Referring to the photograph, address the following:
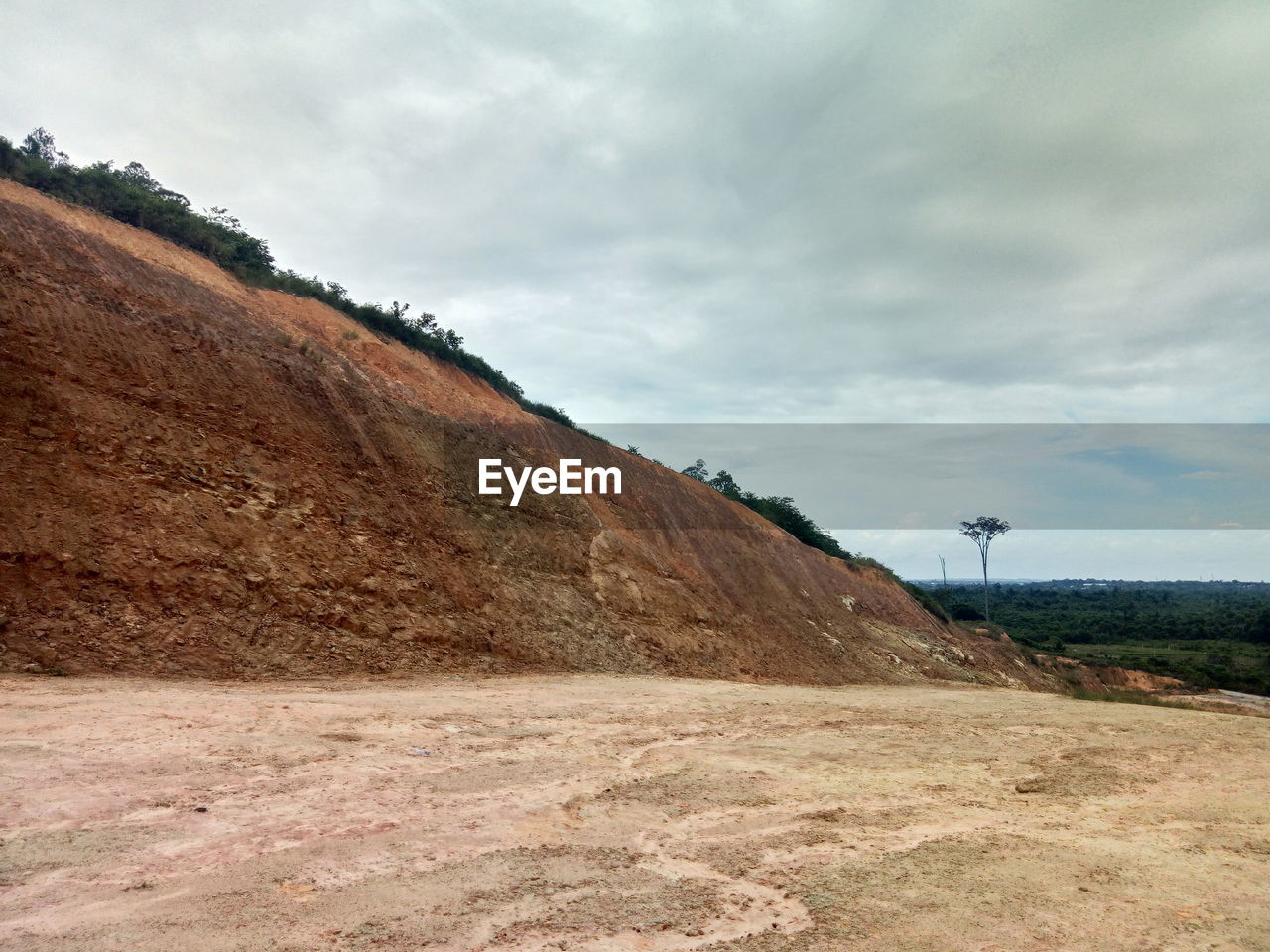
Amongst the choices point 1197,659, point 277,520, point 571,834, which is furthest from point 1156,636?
point 571,834

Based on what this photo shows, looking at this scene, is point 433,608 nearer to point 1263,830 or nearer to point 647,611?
point 647,611

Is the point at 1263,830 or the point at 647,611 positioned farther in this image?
the point at 647,611

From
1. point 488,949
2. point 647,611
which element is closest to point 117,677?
point 488,949

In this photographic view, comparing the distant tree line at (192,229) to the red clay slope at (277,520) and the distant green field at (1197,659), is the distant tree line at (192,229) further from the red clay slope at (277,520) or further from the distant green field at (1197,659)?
the distant green field at (1197,659)

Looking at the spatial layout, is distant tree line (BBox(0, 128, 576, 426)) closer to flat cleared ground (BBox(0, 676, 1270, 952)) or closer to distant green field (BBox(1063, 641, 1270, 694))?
flat cleared ground (BBox(0, 676, 1270, 952))

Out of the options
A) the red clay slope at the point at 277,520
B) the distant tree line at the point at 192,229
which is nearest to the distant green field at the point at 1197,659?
the red clay slope at the point at 277,520

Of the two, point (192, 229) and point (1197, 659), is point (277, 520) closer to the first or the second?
point (192, 229)
